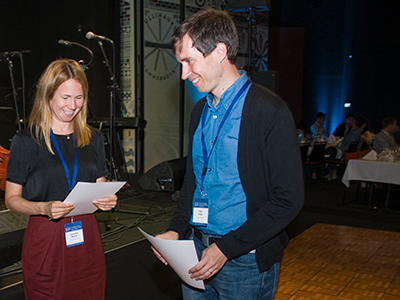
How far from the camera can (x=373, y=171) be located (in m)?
6.09

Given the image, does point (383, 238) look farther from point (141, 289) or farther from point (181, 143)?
point (181, 143)

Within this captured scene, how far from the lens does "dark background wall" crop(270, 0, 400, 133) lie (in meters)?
12.7

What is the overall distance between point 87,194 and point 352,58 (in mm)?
13200

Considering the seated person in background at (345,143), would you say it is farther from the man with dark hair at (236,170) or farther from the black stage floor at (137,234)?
the man with dark hair at (236,170)

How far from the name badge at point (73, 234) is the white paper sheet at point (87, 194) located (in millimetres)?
54

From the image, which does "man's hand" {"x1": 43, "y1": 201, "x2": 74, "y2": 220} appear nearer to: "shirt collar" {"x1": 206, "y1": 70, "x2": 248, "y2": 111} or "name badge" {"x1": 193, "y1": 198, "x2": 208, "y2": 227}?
"name badge" {"x1": 193, "y1": 198, "x2": 208, "y2": 227}

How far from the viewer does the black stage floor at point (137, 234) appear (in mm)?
2793

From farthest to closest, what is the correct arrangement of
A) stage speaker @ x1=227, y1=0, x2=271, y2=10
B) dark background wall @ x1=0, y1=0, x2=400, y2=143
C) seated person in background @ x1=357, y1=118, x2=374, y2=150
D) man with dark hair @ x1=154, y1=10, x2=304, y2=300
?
dark background wall @ x1=0, y1=0, x2=400, y2=143
seated person in background @ x1=357, y1=118, x2=374, y2=150
stage speaker @ x1=227, y1=0, x2=271, y2=10
man with dark hair @ x1=154, y1=10, x2=304, y2=300

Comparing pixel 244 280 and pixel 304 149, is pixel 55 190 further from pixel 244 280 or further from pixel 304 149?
pixel 304 149

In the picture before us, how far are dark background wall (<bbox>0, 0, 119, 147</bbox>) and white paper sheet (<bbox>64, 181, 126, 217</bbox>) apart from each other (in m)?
4.04

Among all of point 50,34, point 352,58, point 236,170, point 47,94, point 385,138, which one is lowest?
point 385,138

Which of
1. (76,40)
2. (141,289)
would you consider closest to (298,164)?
(141,289)

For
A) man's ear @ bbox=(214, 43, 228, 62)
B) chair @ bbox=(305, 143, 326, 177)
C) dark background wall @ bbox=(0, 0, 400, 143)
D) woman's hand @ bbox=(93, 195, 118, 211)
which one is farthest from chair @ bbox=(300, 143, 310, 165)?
man's ear @ bbox=(214, 43, 228, 62)

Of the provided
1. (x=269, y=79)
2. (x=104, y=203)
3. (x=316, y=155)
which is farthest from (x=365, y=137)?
(x=104, y=203)
